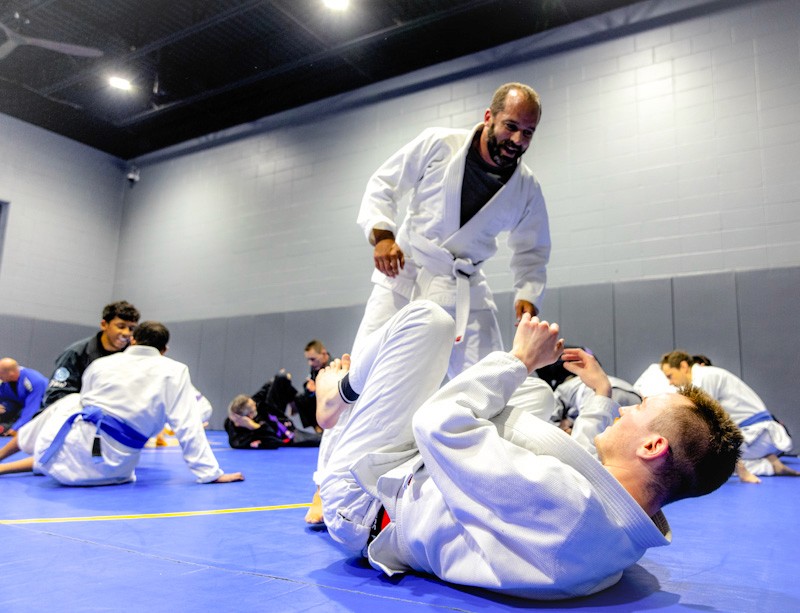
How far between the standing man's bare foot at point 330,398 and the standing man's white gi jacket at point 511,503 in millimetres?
646

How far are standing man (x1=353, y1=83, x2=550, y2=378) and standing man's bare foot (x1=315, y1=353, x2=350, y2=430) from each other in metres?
0.52

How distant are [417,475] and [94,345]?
4063 millimetres

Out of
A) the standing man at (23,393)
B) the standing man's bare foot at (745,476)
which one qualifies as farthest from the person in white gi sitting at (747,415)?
the standing man at (23,393)

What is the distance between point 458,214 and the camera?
9.86 ft

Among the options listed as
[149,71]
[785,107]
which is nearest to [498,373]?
[785,107]

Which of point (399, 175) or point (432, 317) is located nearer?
point (432, 317)

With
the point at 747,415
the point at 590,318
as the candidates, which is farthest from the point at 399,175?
the point at 590,318

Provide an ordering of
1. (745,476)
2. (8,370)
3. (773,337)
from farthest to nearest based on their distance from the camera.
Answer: (773,337), (8,370), (745,476)

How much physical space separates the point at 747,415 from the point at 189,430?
14.2 ft

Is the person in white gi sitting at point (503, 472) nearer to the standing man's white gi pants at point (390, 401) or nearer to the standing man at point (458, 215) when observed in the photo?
the standing man's white gi pants at point (390, 401)

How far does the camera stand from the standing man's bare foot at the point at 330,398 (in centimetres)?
221

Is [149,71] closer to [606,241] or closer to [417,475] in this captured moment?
[606,241]

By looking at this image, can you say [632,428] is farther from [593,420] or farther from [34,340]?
[34,340]

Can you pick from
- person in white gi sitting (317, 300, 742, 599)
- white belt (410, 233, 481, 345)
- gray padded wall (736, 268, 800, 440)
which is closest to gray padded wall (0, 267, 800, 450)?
gray padded wall (736, 268, 800, 440)
